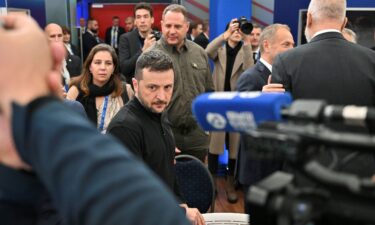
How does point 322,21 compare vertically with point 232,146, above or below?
above

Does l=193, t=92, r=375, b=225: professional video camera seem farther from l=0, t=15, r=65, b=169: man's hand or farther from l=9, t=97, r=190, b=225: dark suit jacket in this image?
l=0, t=15, r=65, b=169: man's hand

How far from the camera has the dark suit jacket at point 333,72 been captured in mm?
1915

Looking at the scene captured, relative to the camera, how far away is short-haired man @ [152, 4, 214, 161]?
9.78ft

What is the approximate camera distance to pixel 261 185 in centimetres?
54

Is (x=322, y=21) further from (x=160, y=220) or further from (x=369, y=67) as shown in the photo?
(x=160, y=220)

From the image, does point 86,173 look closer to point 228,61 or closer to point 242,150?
point 242,150

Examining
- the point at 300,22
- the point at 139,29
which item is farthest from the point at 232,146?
the point at 300,22

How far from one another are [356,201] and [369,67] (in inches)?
63.1

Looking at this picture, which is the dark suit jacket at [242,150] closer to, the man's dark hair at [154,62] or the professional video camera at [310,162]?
the man's dark hair at [154,62]

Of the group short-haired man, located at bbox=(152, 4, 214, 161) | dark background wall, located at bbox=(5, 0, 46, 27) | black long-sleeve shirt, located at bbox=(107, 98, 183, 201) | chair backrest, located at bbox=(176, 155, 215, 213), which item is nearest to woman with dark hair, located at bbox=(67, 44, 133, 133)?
short-haired man, located at bbox=(152, 4, 214, 161)

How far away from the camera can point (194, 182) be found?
238 cm

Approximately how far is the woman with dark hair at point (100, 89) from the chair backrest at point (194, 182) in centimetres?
70

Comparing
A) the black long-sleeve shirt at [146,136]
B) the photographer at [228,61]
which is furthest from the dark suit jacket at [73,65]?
the black long-sleeve shirt at [146,136]

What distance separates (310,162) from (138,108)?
57.4 inches
